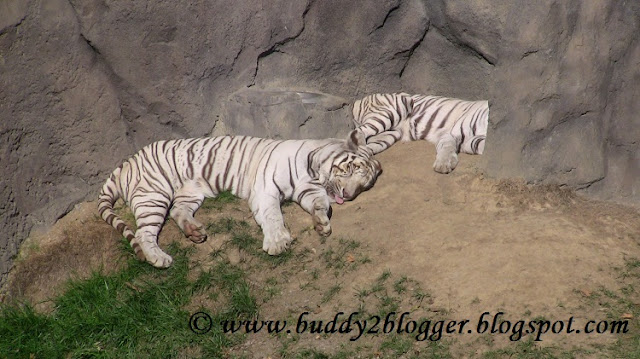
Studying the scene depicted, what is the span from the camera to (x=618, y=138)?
5.35 meters

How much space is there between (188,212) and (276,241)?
841mm

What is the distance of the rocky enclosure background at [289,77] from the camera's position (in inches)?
206

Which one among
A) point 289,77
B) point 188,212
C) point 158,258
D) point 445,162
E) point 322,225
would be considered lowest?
point 158,258

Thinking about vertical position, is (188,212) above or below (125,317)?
above

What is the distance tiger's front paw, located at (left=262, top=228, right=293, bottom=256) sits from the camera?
5.28 metres

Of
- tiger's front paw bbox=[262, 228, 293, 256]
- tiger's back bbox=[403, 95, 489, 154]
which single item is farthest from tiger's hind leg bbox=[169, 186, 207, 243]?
tiger's back bbox=[403, 95, 489, 154]

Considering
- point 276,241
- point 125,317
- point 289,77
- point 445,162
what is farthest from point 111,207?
point 445,162

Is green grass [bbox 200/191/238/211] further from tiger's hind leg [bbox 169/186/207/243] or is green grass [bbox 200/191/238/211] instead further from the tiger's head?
the tiger's head

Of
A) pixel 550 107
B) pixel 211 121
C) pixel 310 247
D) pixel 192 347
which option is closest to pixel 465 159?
pixel 550 107

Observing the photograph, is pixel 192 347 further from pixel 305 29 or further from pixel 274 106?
pixel 305 29

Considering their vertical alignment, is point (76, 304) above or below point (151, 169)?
below

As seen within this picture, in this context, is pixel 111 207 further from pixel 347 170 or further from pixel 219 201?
pixel 347 170

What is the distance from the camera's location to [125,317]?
4.76 metres

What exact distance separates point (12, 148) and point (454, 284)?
330 centimetres
